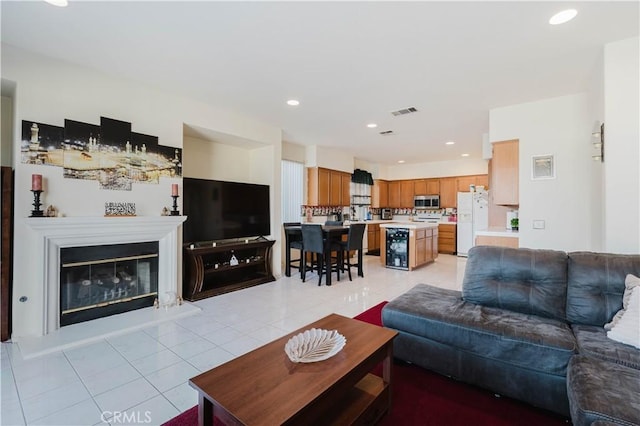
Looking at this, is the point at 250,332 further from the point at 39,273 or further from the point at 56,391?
the point at 39,273

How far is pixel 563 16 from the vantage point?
214cm

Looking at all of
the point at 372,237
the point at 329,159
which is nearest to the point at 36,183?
the point at 329,159

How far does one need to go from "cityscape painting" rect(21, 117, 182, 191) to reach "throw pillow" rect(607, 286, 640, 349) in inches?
169

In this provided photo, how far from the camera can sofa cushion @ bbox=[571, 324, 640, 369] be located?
1.49 m

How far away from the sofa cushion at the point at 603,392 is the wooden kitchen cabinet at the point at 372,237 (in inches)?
257

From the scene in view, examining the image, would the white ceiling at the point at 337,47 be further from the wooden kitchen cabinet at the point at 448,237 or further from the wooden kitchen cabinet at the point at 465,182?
the wooden kitchen cabinet at the point at 448,237

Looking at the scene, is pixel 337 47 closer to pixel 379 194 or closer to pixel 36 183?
pixel 36 183

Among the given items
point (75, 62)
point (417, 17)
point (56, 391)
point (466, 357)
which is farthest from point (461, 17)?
point (56, 391)

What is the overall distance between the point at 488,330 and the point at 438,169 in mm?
7166

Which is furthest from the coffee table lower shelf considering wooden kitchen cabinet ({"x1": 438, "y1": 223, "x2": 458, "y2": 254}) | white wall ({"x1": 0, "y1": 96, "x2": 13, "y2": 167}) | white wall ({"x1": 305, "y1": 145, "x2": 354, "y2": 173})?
wooden kitchen cabinet ({"x1": 438, "y1": 223, "x2": 458, "y2": 254})

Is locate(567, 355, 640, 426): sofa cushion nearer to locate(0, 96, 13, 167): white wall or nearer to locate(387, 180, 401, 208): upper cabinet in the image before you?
locate(0, 96, 13, 167): white wall

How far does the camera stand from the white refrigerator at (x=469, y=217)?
7133 millimetres

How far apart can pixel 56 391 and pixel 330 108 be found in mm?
3936

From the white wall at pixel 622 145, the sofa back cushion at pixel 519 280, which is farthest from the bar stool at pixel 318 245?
the white wall at pixel 622 145
